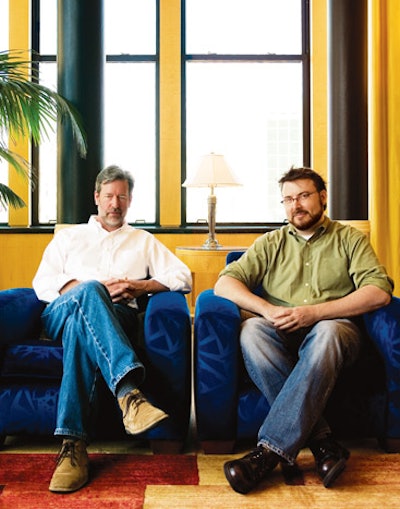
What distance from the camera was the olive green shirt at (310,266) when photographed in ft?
7.27

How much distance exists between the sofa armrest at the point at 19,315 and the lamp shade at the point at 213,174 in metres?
1.95

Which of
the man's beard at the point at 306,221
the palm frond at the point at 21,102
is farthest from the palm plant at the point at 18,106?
the man's beard at the point at 306,221

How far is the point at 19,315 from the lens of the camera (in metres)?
2.25

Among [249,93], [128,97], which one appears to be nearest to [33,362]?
[128,97]

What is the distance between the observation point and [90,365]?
77.6 inches

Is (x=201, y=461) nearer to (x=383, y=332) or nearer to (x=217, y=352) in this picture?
(x=217, y=352)

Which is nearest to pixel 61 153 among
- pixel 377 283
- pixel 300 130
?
pixel 300 130

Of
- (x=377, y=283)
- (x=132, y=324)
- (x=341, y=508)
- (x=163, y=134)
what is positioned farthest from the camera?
(x=163, y=134)

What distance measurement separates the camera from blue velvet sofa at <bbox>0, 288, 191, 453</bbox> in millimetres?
2047

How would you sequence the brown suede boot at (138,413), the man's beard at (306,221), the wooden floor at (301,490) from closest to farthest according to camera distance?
the wooden floor at (301,490) < the brown suede boot at (138,413) < the man's beard at (306,221)

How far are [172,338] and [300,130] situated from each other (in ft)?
12.5

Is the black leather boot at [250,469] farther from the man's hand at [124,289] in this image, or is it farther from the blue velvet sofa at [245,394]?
the man's hand at [124,289]

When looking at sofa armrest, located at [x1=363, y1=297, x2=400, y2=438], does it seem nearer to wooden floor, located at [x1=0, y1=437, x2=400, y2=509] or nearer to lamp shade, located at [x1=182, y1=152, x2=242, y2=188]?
wooden floor, located at [x1=0, y1=437, x2=400, y2=509]

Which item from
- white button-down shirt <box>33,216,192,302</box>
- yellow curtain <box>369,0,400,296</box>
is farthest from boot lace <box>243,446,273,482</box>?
yellow curtain <box>369,0,400,296</box>
